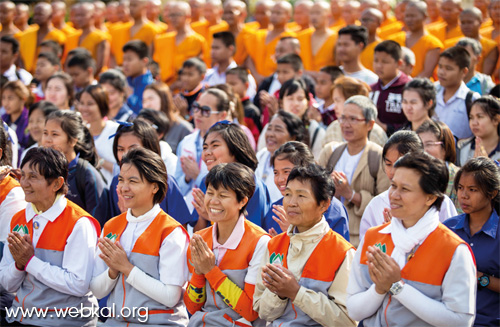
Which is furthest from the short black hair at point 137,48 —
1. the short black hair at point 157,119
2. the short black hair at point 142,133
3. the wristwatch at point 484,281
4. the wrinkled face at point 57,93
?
the wristwatch at point 484,281

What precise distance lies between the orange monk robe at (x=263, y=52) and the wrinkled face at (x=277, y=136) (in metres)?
4.57

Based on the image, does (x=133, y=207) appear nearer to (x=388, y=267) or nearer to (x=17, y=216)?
(x=17, y=216)

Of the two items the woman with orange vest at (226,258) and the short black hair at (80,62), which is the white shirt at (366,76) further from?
the woman with orange vest at (226,258)

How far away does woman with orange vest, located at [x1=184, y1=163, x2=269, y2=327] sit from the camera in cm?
340

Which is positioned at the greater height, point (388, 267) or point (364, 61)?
point (388, 267)

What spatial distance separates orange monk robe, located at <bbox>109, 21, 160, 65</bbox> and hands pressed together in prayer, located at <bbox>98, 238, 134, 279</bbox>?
331 inches

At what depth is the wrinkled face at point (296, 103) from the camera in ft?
21.2

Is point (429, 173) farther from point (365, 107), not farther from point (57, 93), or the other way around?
point (57, 93)

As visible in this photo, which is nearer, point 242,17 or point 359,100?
point 359,100

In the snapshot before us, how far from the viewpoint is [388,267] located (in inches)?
115

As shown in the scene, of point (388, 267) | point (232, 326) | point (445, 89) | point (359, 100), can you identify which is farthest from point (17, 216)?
point (445, 89)

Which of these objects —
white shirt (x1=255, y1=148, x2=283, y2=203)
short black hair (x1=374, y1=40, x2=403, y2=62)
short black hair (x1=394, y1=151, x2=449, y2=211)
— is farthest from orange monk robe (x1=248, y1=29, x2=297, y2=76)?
short black hair (x1=394, y1=151, x2=449, y2=211)

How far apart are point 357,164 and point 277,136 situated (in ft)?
2.52

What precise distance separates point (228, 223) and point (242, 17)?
7879 millimetres
